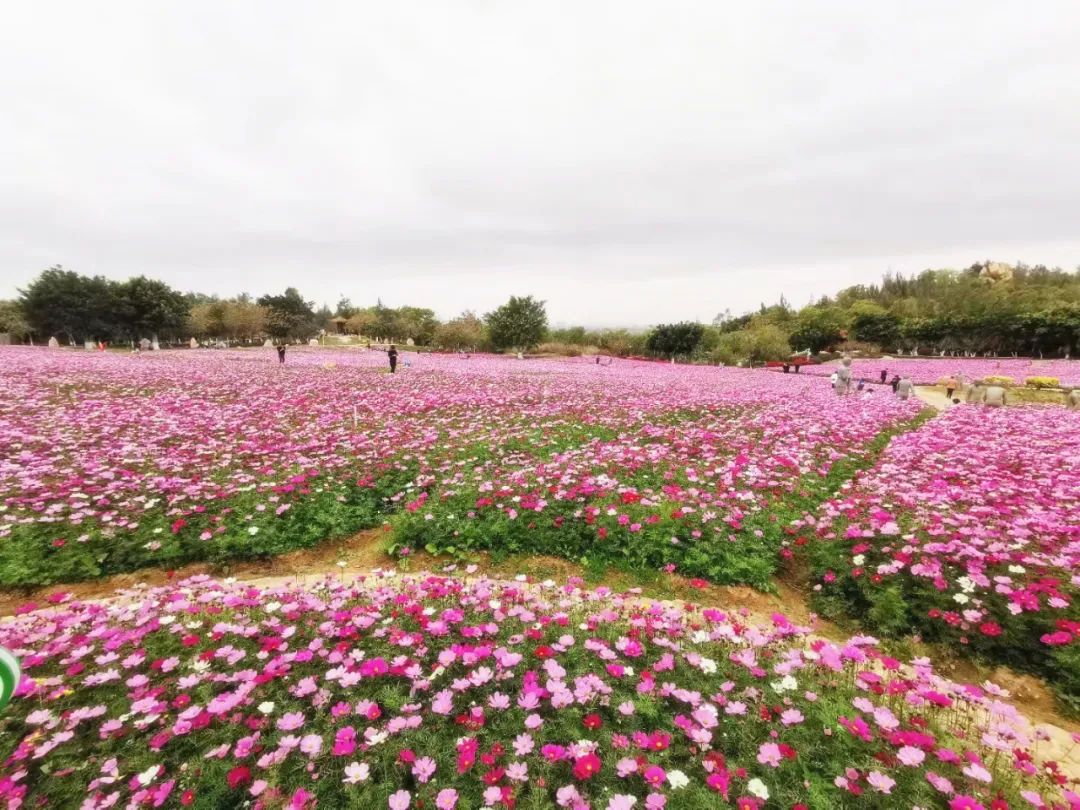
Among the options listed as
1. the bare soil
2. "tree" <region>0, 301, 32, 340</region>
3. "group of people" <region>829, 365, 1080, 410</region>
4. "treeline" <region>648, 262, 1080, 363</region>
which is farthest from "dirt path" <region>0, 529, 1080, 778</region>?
"tree" <region>0, 301, 32, 340</region>

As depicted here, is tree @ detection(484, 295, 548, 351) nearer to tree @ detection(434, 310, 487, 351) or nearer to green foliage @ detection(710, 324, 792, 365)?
tree @ detection(434, 310, 487, 351)

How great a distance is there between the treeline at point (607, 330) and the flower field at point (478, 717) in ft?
156

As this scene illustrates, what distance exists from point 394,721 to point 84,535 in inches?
235

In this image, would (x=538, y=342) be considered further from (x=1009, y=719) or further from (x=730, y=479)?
(x=1009, y=719)

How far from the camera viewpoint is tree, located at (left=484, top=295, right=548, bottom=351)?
59.3 metres

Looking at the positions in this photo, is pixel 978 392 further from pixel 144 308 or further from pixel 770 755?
pixel 144 308

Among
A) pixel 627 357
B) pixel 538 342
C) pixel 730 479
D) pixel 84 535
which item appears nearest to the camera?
pixel 84 535

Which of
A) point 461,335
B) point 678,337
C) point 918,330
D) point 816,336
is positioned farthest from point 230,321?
point 918,330

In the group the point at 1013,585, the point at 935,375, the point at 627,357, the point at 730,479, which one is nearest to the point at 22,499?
the point at 730,479

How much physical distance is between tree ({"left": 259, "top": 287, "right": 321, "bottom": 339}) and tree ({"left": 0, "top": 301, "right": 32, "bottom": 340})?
28.8 metres

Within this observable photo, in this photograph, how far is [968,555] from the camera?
521cm

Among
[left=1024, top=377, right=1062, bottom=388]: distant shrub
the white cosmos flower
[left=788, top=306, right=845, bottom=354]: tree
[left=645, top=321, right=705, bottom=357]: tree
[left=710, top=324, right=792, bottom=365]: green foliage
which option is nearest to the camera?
the white cosmos flower

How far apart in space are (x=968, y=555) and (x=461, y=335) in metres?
61.9

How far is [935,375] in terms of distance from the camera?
34.9 m
